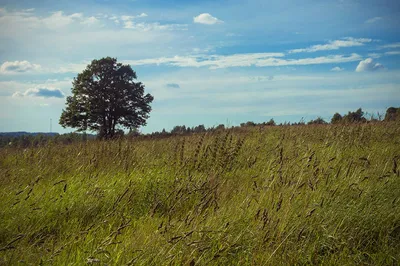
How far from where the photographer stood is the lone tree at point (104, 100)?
32.1 m

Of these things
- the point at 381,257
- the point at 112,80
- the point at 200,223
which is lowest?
the point at 381,257

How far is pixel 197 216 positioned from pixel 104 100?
100 feet

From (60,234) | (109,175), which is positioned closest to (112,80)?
(109,175)

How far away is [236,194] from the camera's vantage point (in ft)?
17.2

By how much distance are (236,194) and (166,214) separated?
46.3 inches

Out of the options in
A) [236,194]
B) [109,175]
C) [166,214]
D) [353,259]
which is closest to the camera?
[353,259]

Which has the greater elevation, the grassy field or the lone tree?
the lone tree

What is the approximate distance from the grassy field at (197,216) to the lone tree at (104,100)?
2569cm

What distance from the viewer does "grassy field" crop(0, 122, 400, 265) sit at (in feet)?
10.6

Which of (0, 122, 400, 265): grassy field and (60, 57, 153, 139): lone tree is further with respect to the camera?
(60, 57, 153, 139): lone tree

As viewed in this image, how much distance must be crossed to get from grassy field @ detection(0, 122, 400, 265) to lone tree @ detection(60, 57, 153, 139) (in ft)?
84.3

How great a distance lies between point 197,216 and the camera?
3.69 m

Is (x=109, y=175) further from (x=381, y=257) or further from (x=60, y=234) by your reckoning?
(x=381, y=257)

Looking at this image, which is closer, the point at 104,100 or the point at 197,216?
the point at 197,216
